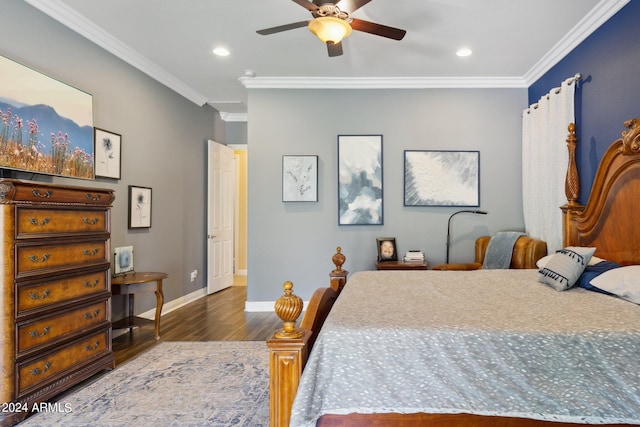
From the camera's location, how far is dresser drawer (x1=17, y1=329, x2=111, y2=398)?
2148 mm

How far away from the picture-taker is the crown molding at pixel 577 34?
114 inches

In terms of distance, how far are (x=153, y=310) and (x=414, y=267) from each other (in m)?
3.06

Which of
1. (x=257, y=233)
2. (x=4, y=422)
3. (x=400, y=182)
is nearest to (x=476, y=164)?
(x=400, y=182)

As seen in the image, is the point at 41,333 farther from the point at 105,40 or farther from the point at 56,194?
the point at 105,40

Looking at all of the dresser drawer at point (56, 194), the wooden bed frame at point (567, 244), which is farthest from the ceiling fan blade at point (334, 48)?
the dresser drawer at point (56, 194)

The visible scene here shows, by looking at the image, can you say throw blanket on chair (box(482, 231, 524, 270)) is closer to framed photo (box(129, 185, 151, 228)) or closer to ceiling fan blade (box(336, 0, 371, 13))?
ceiling fan blade (box(336, 0, 371, 13))

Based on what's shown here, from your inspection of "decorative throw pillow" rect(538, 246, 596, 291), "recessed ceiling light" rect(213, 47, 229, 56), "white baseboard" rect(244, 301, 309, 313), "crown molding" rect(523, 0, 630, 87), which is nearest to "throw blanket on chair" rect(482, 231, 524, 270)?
"decorative throw pillow" rect(538, 246, 596, 291)

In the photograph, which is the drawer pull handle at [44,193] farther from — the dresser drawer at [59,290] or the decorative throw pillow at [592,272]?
the decorative throw pillow at [592,272]

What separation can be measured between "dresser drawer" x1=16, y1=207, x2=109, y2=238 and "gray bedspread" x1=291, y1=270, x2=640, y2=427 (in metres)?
1.92

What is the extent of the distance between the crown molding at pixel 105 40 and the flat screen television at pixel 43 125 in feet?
1.87

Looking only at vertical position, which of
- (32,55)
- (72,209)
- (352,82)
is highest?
(352,82)

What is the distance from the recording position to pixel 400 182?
4578 millimetres

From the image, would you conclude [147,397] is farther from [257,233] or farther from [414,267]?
[414,267]

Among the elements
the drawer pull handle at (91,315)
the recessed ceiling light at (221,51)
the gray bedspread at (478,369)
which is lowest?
the drawer pull handle at (91,315)
